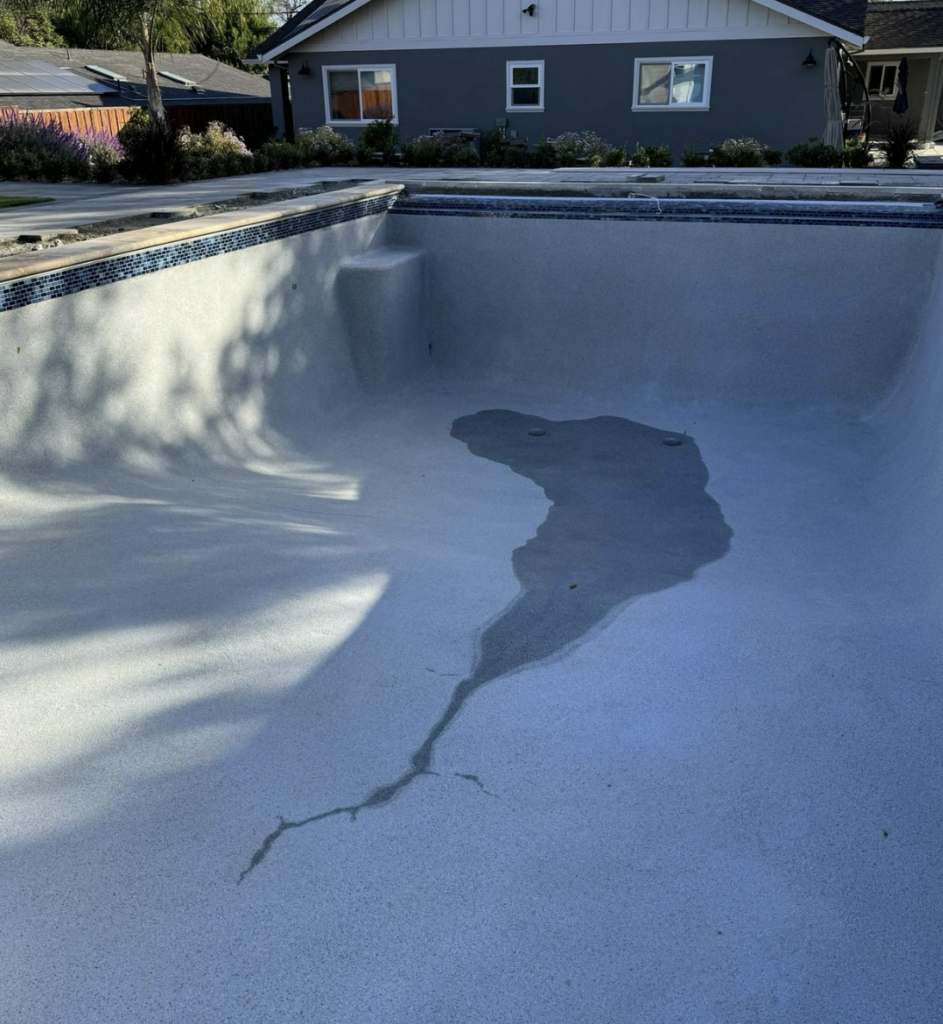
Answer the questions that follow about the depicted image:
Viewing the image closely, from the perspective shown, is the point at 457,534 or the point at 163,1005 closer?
the point at 163,1005

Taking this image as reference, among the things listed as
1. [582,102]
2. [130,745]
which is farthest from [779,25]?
[130,745]

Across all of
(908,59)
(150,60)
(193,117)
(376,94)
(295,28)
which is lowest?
(193,117)

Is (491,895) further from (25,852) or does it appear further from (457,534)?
(457,534)

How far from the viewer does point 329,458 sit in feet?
23.2

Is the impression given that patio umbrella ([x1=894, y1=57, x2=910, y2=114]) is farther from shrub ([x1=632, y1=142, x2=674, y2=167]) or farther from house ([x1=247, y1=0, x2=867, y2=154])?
shrub ([x1=632, y1=142, x2=674, y2=167])

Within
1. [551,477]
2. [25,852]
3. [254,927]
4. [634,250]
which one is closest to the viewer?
[254,927]

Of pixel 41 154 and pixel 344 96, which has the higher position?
pixel 344 96

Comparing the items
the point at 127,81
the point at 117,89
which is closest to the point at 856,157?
the point at 117,89

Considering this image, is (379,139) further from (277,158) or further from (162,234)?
(162,234)

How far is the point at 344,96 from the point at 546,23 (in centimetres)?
420

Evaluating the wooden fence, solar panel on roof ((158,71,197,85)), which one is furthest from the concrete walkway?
solar panel on roof ((158,71,197,85))

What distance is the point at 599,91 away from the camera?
16.5 meters

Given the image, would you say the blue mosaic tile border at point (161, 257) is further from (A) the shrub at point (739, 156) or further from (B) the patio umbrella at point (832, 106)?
(B) the patio umbrella at point (832, 106)

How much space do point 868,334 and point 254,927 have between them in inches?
271
